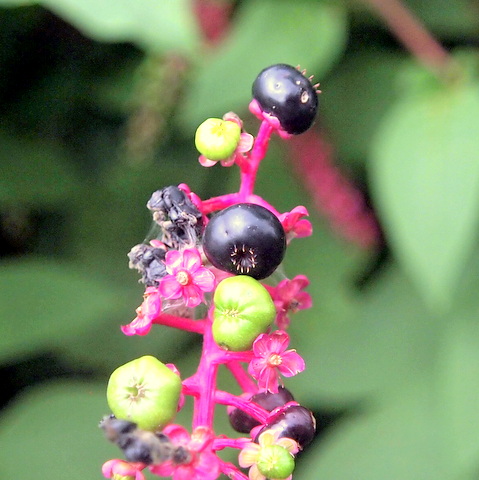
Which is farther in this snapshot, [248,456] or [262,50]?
[262,50]

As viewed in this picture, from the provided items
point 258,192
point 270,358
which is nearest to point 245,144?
point 270,358

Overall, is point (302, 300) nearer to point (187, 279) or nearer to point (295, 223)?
point (295, 223)

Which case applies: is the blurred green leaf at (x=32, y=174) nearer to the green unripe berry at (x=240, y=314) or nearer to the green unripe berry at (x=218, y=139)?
the green unripe berry at (x=218, y=139)

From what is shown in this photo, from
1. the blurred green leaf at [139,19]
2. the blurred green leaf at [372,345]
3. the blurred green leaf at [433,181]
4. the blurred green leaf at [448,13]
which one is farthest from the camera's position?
the blurred green leaf at [448,13]

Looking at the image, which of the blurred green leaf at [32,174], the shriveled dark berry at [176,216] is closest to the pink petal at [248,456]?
the shriveled dark berry at [176,216]

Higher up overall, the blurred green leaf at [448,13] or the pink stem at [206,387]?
the blurred green leaf at [448,13]

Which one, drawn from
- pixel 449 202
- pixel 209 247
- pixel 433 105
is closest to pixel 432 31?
pixel 433 105

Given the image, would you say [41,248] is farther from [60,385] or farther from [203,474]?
[203,474]

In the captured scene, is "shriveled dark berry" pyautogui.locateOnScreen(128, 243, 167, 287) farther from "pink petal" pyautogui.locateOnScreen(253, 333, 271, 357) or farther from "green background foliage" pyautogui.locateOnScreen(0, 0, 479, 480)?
"green background foliage" pyautogui.locateOnScreen(0, 0, 479, 480)
